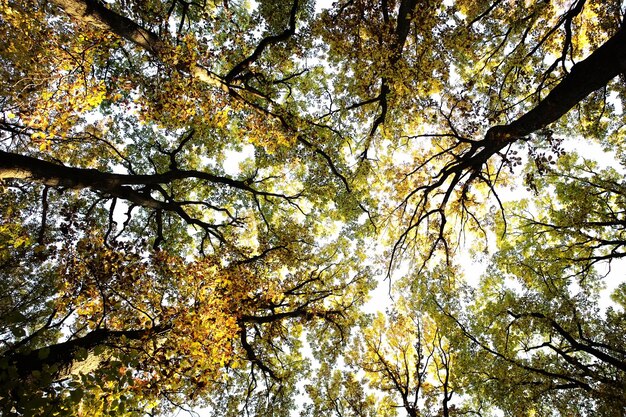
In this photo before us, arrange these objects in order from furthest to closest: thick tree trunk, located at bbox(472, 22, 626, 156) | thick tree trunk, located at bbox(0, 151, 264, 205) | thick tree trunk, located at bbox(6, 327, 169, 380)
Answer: thick tree trunk, located at bbox(6, 327, 169, 380), thick tree trunk, located at bbox(472, 22, 626, 156), thick tree trunk, located at bbox(0, 151, 264, 205)

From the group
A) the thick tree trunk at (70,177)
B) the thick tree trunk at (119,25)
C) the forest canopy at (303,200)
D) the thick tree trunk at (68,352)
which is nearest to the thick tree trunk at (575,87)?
the forest canopy at (303,200)

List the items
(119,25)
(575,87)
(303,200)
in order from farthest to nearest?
1. (303,200)
2. (119,25)
3. (575,87)

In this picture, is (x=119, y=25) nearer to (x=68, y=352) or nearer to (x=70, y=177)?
(x=70, y=177)

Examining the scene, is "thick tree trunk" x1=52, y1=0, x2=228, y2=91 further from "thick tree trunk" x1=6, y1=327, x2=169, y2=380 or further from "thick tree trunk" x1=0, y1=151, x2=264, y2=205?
"thick tree trunk" x1=6, y1=327, x2=169, y2=380

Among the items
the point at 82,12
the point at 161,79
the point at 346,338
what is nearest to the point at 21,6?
the point at 82,12

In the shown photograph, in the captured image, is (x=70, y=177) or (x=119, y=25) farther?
(x=119, y=25)

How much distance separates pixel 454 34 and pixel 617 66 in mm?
4130

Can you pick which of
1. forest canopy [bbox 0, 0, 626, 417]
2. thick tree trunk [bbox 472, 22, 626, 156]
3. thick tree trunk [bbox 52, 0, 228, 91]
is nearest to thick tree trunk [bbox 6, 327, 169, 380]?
forest canopy [bbox 0, 0, 626, 417]

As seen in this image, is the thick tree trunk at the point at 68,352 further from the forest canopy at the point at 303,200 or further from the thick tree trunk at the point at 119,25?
the thick tree trunk at the point at 119,25

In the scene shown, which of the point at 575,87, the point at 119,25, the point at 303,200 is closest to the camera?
the point at 575,87

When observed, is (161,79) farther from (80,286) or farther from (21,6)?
(80,286)

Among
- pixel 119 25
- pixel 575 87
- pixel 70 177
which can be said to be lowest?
pixel 70 177

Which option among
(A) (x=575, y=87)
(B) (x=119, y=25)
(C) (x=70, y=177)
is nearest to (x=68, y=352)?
(C) (x=70, y=177)

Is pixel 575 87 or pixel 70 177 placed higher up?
pixel 575 87
